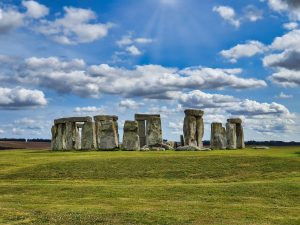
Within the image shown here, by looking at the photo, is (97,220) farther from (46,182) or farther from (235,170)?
(235,170)

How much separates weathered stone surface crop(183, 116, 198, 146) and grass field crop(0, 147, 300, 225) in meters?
13.4

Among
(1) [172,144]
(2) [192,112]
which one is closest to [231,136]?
(2) [192,112]

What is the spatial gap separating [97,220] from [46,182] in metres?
13.3

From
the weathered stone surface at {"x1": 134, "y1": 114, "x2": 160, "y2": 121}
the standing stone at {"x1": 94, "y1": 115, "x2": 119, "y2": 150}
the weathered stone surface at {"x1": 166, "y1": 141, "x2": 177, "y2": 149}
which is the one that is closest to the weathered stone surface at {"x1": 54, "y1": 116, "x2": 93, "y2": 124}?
the standing stone at {"x1": 94, "y1": 115, "x2": 119, "y2": 150}

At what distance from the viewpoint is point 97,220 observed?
20844 millimetres

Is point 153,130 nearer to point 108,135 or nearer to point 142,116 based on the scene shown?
point 142,116

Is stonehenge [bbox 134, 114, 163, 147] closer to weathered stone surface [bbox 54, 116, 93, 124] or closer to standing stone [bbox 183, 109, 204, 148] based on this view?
standing stone [bbox 183, 109, 204, 148]

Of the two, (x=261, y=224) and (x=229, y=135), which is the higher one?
(x=229, y=135)

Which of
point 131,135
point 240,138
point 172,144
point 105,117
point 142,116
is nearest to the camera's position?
point 131,135

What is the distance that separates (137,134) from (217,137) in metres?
10.1

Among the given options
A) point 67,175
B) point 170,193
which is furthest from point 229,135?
point 170,193

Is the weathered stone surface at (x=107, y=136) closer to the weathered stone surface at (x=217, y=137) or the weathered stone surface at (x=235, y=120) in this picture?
the weathered stone surface at (x=217, y=137)

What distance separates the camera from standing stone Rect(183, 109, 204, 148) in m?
54.9

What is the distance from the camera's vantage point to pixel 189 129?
54875mm
